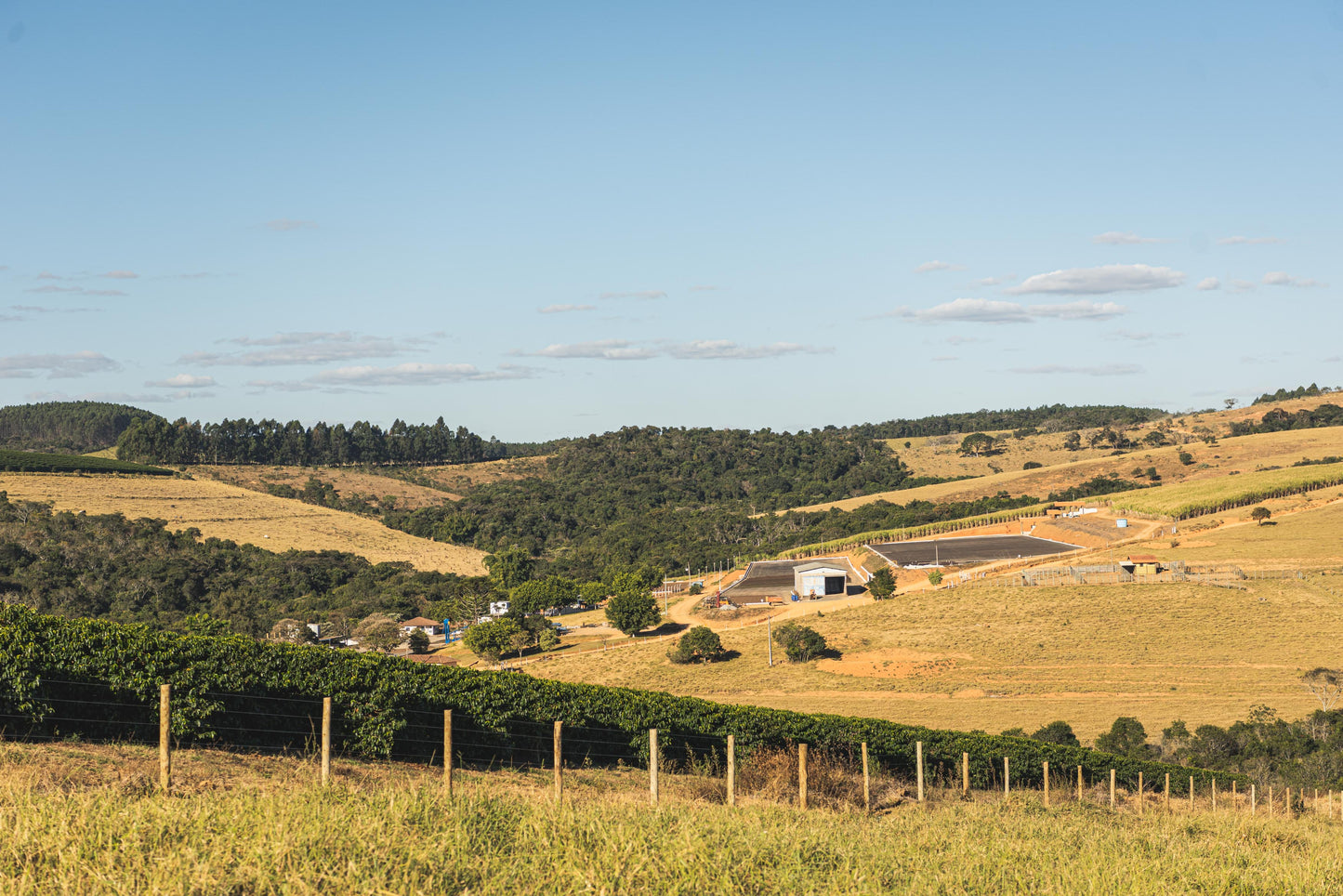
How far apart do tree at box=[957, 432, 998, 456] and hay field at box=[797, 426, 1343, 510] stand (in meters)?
32.6

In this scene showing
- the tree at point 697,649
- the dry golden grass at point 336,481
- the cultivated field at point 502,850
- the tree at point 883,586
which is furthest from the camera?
the dry golden grass at point 336,481

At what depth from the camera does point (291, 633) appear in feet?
200

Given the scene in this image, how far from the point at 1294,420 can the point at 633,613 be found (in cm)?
13137

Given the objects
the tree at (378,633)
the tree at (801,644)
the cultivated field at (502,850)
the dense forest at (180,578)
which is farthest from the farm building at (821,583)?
the cultivated field at (502,850)

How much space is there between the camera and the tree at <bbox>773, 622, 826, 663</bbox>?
57.1m

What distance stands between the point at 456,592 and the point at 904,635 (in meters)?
45.1

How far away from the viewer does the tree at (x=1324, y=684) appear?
136 feet

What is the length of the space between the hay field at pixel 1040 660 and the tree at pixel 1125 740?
11.7 feet

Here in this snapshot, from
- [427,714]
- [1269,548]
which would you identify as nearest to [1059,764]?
[427,714]

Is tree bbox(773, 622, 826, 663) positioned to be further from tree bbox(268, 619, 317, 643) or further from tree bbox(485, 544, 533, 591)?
tree bbox(485, 544, 533, 591)

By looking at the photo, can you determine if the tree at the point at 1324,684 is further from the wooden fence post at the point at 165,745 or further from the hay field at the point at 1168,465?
the hay field at the point at 1168,465

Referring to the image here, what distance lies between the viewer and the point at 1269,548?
72000 mm

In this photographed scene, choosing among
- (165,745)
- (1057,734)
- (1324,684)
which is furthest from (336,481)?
(165,745)

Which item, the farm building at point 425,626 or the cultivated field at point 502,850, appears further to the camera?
the farm building at point 425,626
